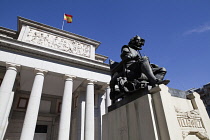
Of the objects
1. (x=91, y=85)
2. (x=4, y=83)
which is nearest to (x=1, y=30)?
(x=4, y=83)

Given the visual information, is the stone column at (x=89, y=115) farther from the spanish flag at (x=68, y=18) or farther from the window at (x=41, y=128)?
the spanish flag at (x=68, y=18)

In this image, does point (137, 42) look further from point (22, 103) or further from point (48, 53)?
point (22, 103)

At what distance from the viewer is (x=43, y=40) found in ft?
54.6

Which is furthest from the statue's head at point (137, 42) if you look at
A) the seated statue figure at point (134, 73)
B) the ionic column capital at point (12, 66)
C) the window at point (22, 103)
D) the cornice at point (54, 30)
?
the window at point (22, 103)

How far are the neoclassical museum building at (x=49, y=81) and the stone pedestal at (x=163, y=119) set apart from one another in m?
11.5

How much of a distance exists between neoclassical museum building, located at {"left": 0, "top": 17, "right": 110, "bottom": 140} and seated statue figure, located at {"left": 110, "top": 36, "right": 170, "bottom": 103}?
11025mm

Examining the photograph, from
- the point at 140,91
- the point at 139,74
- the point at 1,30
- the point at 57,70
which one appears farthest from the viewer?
the point at 1,30

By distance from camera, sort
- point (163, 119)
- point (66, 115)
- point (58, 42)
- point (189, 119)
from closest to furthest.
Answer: point (163, 119), point (189, 119), point (66, 115), point (58, 42)

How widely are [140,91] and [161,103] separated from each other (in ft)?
2.29

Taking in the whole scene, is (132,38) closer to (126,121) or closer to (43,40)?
(126,121)

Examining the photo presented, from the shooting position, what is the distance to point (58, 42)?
57.6ft

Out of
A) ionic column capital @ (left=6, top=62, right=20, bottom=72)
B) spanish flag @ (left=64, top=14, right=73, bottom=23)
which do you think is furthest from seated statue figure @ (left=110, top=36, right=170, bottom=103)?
spanish flag @ (left=64, top=14, right=73, bottom=23)

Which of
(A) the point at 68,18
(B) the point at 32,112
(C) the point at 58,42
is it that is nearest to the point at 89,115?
(B) the point at 32,112

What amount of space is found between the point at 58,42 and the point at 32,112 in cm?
901
